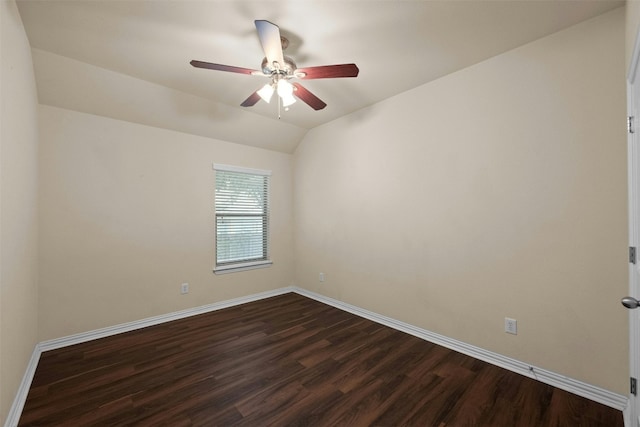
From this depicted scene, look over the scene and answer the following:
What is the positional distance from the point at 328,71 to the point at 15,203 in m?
2.24

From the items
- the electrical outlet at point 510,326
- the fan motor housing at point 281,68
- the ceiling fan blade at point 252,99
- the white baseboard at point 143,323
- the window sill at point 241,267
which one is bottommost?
the white baseboard at point 143,323

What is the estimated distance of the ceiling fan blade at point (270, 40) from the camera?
162 centimetres

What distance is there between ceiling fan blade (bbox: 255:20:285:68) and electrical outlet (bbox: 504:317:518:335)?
2741mm

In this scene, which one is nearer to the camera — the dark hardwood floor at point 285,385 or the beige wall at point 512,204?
the dark hardwood floor at point 285,385

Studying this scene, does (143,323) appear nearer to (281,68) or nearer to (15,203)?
(15,203)

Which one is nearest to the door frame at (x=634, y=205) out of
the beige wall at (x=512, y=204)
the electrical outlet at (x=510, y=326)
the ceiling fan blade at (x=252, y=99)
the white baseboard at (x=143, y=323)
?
the beige wall at (x=512, y=204)

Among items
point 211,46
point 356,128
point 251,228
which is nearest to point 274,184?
point 251,228

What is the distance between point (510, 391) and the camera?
75.3 inches

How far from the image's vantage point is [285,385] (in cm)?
200

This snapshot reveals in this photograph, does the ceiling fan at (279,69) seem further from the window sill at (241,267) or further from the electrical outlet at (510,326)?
the window sill at (241,267)

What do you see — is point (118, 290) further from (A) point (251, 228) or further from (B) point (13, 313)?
(A) point (251, 228)

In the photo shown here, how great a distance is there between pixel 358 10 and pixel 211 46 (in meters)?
1.19

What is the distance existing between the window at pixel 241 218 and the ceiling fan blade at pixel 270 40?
210cm

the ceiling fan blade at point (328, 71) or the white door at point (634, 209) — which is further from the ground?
the ceiling fan blade at point (328, 71)
